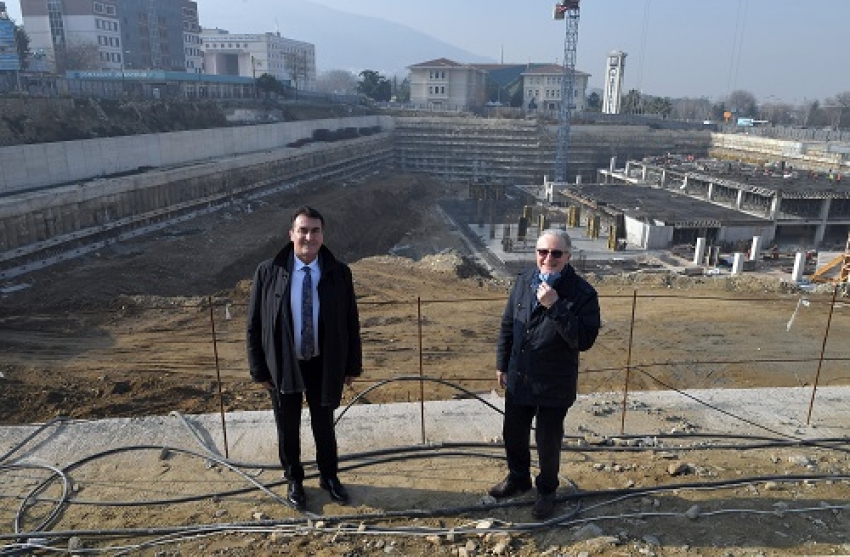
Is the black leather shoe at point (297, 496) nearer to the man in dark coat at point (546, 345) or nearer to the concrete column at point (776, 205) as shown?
the man in dark coat at point (546, 345)

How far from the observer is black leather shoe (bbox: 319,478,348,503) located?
391 cm

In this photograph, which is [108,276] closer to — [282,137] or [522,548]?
[522,548]

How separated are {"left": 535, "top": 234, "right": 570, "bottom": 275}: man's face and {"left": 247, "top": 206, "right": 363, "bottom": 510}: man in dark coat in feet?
3.97

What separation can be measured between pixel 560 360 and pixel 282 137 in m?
39.9

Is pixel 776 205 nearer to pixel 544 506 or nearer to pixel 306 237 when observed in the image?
pixel 544 506

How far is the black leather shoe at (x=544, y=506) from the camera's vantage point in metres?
3.68

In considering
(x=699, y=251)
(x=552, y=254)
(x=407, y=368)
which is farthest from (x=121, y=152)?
(x=552, y=254)

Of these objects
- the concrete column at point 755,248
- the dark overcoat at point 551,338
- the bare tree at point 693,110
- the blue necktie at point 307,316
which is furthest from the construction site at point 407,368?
the bare tree at point 693,110

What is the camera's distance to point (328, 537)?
11.8 feet

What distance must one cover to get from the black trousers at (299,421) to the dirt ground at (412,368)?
32 cm

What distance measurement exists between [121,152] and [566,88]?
35.1m

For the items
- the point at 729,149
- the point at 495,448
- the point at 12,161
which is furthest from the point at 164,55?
the point at 495,448

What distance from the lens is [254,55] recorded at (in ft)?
327

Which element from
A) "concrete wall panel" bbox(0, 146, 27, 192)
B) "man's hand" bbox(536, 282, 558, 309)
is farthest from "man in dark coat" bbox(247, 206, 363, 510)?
"concrete wall panel" bbox(0, 146, 27, 192)
